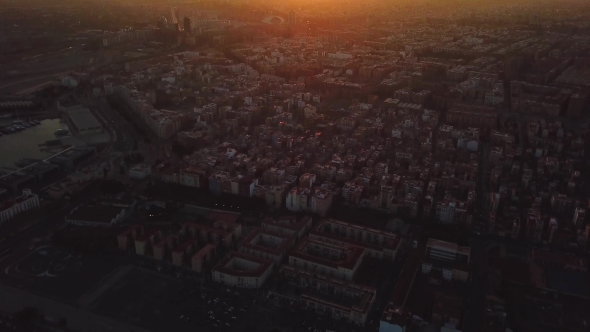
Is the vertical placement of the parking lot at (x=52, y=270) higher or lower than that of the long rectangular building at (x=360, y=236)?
lower

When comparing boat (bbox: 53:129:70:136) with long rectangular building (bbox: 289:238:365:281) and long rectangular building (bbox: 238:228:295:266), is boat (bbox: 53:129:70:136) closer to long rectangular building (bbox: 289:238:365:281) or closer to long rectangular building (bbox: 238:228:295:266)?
long rectangular building (bbox: 238:228:295:266)

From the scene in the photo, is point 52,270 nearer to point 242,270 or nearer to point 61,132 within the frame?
point 242,270

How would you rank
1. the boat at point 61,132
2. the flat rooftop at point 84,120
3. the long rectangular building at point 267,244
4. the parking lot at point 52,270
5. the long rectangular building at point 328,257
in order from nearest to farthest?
the parking lot at point 52,270
the long rectangular building at point 328,257
the long rectangular building at point 267,244
the boat at point 61,132
the flat rooftop at point 84,120

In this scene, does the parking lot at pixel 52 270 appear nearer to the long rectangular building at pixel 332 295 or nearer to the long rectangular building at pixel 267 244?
the long rectangular building at pixel 267 244

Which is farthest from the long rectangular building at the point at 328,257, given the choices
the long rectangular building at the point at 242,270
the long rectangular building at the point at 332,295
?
the long rectangular building at the point at 242,270

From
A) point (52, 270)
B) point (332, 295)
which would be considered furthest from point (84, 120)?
point (332, 295)

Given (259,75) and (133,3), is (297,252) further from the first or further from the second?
(133,3)

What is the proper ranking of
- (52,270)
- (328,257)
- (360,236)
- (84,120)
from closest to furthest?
(52,270) < (328,257) < (360,236) < (84,120)

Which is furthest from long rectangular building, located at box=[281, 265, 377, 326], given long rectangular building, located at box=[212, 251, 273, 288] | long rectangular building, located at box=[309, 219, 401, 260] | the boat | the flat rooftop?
the boat

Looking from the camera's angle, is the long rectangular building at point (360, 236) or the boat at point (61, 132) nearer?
the long rectangular building at point (360, 236)

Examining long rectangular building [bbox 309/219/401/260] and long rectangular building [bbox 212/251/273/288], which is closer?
long rectangular building [bbox 212/251/273/288]

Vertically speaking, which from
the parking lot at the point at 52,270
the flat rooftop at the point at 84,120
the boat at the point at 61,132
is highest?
the flat rooftop at the point at 84,120

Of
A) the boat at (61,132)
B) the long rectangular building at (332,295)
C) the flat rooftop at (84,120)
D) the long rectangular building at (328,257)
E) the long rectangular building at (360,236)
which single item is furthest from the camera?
the flat rooftop at (84,120)
